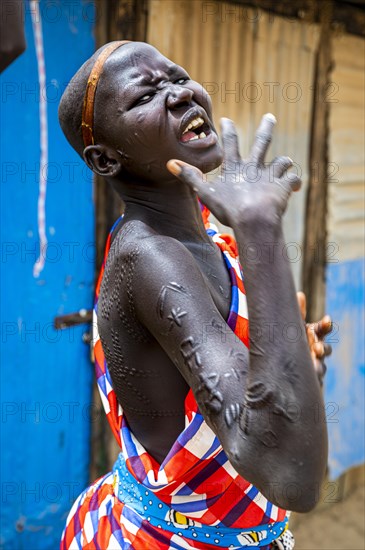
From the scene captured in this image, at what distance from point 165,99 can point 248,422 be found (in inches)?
30.9

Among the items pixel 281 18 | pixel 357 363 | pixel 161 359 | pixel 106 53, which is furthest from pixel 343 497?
pixel 106 53

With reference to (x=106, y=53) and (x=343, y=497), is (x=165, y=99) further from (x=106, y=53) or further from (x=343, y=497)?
(x=343, y=497)

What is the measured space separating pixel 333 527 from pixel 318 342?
3.31m

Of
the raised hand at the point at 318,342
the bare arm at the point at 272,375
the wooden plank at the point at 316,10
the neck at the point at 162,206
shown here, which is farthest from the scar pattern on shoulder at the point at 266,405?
the wooden plank at the point at 316,10

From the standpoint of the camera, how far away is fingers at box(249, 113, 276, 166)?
134cm

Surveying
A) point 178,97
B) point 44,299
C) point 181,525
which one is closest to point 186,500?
point 181,525

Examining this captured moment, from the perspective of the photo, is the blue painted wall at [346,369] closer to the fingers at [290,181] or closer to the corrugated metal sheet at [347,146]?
the corrugated metal sheet at [347,146]

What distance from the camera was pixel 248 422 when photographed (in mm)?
1260

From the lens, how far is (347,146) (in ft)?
13.8

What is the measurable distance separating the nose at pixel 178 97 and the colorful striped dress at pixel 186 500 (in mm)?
442

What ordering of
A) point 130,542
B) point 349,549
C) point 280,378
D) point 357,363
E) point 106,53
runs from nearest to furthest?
point 280,378, point 106,53, point 130,542, point 349,549, point 357,363

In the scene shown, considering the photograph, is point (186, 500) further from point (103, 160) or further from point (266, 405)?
point (103, 160)

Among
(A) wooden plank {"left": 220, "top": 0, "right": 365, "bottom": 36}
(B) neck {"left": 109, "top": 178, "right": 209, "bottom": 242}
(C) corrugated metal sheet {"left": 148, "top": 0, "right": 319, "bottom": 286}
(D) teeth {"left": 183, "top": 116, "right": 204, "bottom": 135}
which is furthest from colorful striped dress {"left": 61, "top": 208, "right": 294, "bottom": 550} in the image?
(A) wooden plank {"left": 220, "top": 0, "right": 365, "bottom": 36}

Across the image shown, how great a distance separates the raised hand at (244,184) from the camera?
1.27m
